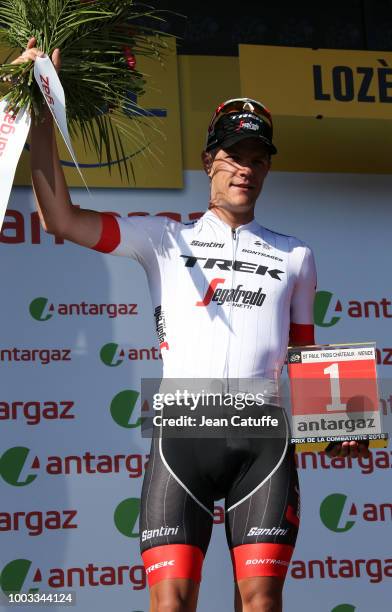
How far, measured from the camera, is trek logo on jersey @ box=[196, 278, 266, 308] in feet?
9.50

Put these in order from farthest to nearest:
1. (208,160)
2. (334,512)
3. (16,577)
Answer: (334,512) < (16,577) < (208,160)

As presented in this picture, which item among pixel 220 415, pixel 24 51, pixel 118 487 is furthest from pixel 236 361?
pixel 118 487

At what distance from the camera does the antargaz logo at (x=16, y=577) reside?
4.19 m

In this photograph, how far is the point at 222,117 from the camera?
311 centimetres

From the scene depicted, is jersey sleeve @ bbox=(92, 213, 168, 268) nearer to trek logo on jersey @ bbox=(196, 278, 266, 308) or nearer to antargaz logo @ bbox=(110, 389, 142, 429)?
trek logo on jersey @ bbox=(196, 278, 266, 308)

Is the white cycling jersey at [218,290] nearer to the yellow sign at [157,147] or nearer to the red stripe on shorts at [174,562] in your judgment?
the red stripe on shorts at [174,562]

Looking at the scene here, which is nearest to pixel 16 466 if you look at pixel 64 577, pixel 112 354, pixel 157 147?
pixel 64 577

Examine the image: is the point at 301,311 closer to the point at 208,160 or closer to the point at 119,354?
the point at 208,160

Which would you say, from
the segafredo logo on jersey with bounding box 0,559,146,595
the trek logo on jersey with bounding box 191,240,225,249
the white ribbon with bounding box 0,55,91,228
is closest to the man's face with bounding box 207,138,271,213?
the trek logo on jersey with bounding box 191,240,225,249

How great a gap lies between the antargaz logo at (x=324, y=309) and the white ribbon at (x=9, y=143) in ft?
7.29

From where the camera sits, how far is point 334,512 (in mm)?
4562

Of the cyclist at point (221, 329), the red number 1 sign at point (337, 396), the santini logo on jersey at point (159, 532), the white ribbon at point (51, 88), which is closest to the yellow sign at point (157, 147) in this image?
the cyclist at point (221, 329)

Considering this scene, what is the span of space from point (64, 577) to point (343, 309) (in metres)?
1.72

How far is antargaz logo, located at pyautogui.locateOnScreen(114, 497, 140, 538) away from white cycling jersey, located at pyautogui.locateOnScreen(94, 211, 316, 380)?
1.63 m
